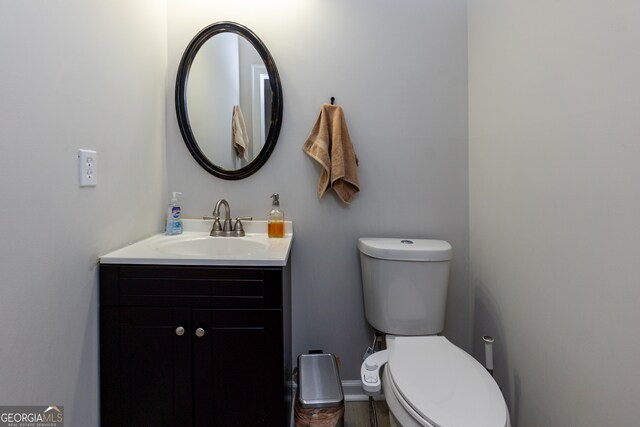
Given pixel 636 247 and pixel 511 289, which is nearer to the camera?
pixel 636 247

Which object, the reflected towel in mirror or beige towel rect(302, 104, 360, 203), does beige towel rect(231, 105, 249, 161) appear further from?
beige towel rect(302, 104, 360, 203)

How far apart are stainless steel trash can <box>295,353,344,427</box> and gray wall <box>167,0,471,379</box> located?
0.86 ft

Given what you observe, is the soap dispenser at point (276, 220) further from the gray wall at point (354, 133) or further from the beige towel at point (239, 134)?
the beige towel at point (239, 134)

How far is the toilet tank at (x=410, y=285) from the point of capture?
1.28 metres

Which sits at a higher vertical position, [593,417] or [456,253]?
[456,253]

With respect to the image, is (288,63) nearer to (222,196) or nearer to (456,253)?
(222,196)

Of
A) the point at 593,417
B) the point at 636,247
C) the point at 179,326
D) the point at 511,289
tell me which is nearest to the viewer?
the point at 636,247

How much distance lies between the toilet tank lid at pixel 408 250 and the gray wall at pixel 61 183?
40.7 inches

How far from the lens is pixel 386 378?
3.33ft

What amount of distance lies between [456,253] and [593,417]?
2.61ft

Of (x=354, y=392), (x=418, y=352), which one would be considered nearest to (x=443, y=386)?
(x=418, y=352)

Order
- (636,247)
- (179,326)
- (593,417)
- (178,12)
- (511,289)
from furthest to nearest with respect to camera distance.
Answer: (178,12)
(511,289)
(179,326)
(593,417)
(636,247)

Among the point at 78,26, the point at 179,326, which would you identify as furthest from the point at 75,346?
the point at 78,26

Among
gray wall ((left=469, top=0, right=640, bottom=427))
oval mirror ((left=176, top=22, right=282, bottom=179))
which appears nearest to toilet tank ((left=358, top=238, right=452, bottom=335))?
gray wall ((left=469, top=0, right=640, bottom=427))
